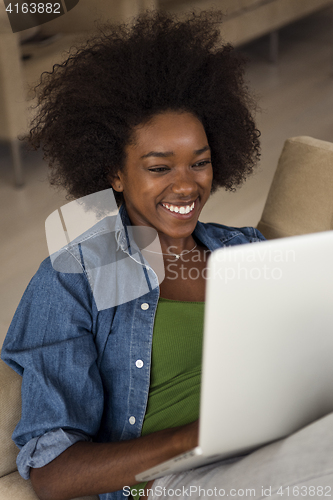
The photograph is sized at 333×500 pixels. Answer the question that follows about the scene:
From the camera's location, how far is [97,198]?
127cm

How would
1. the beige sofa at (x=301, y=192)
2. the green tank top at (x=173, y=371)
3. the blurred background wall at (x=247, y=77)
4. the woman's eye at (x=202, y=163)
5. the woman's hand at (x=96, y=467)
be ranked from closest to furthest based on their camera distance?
the woman's hand at (x=96, y=467) < the green tank top at (x=173, y=371) < the woman's eye at (x=202, y=163) < the beige sofa at (x=301, y=192) < the blurred background wall at (x=247, y=77)

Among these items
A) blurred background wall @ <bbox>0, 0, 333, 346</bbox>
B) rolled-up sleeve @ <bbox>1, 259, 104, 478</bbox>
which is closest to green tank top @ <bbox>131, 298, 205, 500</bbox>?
rolled-up sleeve @ <bbox>1, 259, 104, 478</bbox>

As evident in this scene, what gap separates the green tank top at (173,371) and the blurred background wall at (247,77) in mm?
996

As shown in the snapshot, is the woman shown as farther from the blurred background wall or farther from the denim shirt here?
the blurred background wall

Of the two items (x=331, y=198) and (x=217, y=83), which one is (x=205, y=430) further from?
(x=331, y=198)

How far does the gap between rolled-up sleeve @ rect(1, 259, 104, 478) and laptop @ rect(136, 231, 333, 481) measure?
0.94 ft

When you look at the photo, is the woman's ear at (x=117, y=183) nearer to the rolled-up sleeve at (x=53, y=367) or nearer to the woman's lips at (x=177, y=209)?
the woman's lips at (x=177, y=209)

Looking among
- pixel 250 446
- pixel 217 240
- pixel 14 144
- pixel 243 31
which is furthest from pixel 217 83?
pixel 243 31

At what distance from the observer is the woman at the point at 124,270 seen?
0.90 meters

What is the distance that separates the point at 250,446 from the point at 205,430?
0.40ft

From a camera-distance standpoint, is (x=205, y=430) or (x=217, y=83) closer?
(x=205, y=430)

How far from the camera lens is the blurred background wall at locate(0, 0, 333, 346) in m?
2.50

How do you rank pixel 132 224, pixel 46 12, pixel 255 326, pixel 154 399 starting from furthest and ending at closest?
pixel 46 12
pixel 132 224
pixel 154 399
pixel 255 326

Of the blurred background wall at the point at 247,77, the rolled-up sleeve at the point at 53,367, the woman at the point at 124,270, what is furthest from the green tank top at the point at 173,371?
the blurred background wall at the point at 247,77
